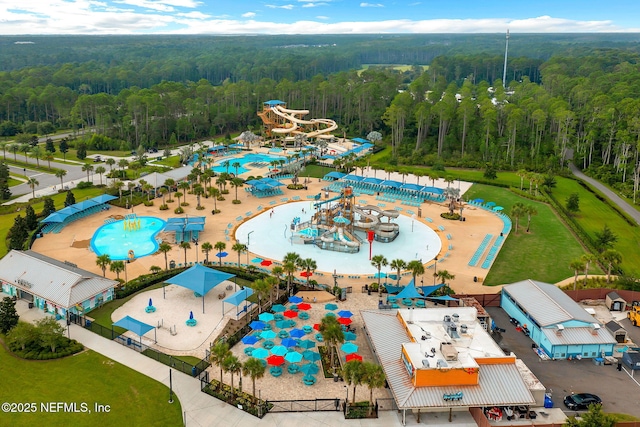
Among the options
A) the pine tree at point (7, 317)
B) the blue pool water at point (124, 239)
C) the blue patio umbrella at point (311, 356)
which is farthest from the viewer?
the blue pool water at point (124, 239)

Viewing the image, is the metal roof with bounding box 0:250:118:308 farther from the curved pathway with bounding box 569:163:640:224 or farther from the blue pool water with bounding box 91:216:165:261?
A: the curved pathway with bounding box 569:163:640:224

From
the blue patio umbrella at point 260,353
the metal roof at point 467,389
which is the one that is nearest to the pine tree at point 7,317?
the blue patio umbrella at point 260,353

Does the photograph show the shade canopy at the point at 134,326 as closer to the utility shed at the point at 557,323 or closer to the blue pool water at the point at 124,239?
the blue pool water at the point at 124,239

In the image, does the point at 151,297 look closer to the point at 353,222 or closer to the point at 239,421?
the point at 239,421

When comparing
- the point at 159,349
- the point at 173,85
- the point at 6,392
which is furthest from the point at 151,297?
the point at 173,85

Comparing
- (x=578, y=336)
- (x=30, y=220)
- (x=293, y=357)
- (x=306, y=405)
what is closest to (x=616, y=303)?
(x=578, y=336)

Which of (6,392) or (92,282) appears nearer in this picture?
(6,392)

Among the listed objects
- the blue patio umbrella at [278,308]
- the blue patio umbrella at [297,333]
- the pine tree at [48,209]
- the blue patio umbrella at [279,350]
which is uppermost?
the pine tree at [48,209]
